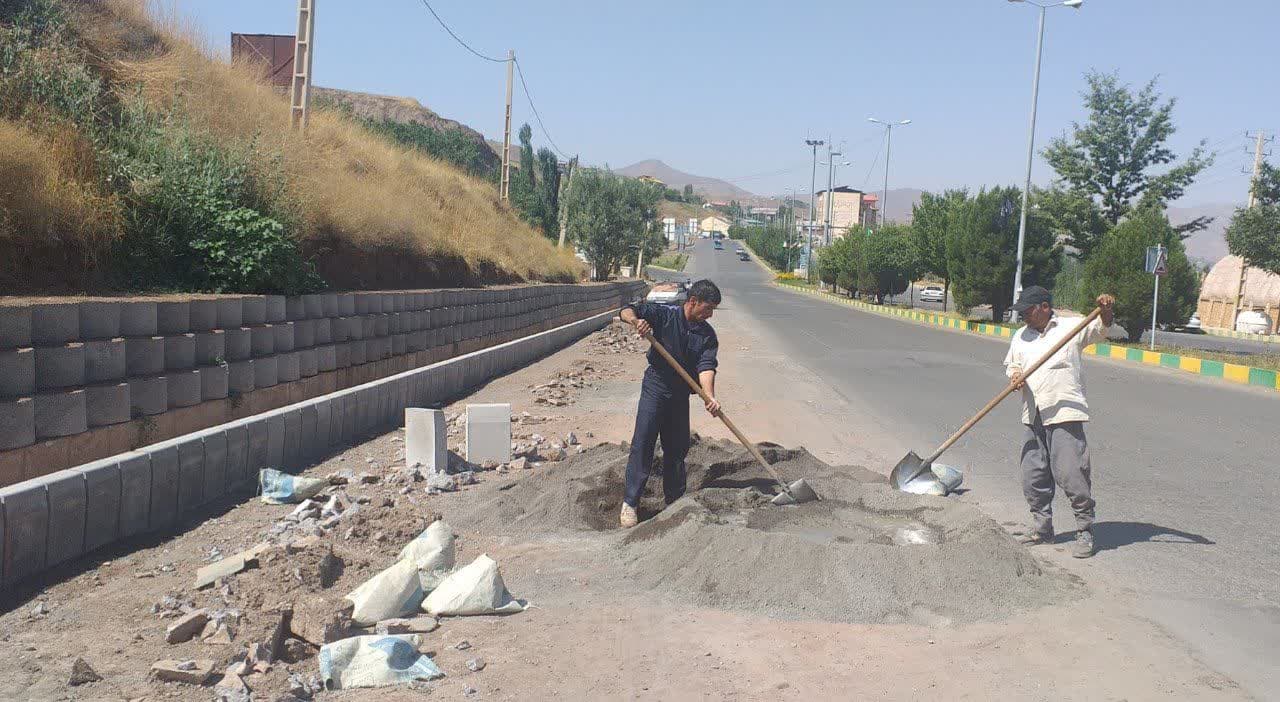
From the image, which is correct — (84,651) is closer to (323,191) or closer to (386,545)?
(386,545)

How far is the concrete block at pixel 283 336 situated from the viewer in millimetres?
8859

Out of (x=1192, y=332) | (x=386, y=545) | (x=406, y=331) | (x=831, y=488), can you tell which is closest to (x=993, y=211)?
(x=1192, y=332)

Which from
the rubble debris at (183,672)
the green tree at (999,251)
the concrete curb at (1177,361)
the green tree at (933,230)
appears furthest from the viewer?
the green tree at (933,230)

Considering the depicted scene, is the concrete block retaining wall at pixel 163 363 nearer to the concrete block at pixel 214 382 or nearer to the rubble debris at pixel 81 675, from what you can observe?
the concrete block at pixel 214 382

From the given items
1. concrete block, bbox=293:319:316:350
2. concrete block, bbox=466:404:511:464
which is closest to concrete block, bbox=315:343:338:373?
concrete block, bbox=293:319:316:350

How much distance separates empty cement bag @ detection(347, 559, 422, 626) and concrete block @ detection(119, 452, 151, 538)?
1.84 meters

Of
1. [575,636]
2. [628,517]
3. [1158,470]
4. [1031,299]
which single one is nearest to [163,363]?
[628,517]

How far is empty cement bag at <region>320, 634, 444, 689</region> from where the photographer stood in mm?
3922

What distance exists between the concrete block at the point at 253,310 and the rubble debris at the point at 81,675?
470 centimetres

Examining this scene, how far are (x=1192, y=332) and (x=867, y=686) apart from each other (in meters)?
44.0

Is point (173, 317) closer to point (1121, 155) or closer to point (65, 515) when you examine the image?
point (65, 515)

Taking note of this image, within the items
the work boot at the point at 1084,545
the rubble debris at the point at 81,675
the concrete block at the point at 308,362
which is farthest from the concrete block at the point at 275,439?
the work boot at the point at 1084,545

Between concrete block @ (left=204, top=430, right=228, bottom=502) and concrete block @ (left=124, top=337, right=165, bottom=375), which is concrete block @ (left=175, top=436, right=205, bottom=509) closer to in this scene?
concrete block @ (left=204, top=430, right=228, bottom=502)

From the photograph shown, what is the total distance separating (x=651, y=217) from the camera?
179ft
